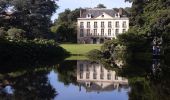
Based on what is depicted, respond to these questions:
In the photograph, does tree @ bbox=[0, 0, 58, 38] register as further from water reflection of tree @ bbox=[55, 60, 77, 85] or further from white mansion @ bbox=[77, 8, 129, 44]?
water reflection of tree @ bbox=[55, 60, 77, 85]

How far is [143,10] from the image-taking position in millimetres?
68250

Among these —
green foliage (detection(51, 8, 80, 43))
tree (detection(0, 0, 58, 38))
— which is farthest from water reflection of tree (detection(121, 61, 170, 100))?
green foliage (detection(51, 8, 80, 43))

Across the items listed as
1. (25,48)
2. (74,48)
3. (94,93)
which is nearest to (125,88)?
(94,93)

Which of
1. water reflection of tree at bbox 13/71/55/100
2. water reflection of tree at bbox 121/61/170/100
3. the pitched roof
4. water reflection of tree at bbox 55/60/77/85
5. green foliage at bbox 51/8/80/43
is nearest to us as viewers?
water reflection of tree at bbox 13/71/55/100

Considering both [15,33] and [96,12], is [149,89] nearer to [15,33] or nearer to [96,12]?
[15,33]

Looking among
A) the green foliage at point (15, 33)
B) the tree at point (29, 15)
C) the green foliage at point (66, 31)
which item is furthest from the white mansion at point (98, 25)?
the green foliage at point (15, 33)

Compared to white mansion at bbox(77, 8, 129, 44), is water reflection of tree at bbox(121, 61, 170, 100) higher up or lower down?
lower down

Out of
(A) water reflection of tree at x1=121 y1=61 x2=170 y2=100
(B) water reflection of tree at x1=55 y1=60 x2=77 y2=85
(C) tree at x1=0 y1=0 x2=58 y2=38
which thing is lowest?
(B) water reflection of tree at x1=55 y1=60 x2=77 y2=85

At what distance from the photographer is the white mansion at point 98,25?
9644cm

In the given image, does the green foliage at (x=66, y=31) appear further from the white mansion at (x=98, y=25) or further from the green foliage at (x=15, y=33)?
the green foliage at (x=15, y=33)

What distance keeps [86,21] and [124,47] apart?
4282cm

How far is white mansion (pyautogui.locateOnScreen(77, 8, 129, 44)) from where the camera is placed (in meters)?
96.4

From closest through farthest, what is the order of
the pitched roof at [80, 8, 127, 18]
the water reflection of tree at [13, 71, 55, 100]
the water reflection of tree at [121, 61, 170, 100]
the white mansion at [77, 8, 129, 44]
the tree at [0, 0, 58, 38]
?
1. the water reflection of tree at [13, 71, 55, 100]
2. the water reflection of tree at [121, 61, 170, 100]
3. the tree at [0, 0, 58, 38]
4. the white mansion at [77, 8, 129, 44]
5. the pitched roof at [80, 8, 127, 18]

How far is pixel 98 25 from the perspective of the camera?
322 feet
